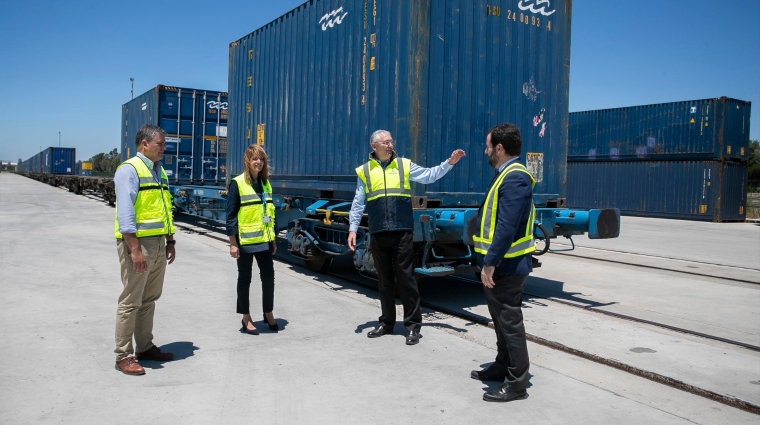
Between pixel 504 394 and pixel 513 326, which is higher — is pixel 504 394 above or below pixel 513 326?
Answer: below

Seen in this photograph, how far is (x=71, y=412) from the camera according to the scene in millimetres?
3408

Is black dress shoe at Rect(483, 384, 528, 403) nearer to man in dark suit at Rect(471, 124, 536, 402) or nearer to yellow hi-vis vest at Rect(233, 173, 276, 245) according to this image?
man in dark suit at Rect(471, 124, 536, 402)

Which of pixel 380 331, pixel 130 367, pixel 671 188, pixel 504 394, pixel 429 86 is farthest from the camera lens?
pixel 671 188

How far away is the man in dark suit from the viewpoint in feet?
11.8

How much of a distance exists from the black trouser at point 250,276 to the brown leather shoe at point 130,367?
1.15 meters

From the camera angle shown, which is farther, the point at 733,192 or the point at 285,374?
the point at 733,192

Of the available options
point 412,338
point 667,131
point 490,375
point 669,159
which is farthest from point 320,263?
point 667,131

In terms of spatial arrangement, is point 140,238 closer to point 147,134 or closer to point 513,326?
point 147,134

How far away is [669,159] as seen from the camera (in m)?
25.4

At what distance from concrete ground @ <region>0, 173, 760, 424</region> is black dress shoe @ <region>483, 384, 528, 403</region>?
51 mm

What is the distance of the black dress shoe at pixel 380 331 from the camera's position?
5.15m

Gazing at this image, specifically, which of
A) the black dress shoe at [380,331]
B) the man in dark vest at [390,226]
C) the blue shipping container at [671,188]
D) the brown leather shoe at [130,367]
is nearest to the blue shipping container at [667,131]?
the blue shipping container at [671,188]

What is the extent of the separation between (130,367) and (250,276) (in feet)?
4.46

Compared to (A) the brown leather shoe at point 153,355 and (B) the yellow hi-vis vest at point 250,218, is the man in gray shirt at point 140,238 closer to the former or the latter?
(A) the brown leather shoe at point 153,355
